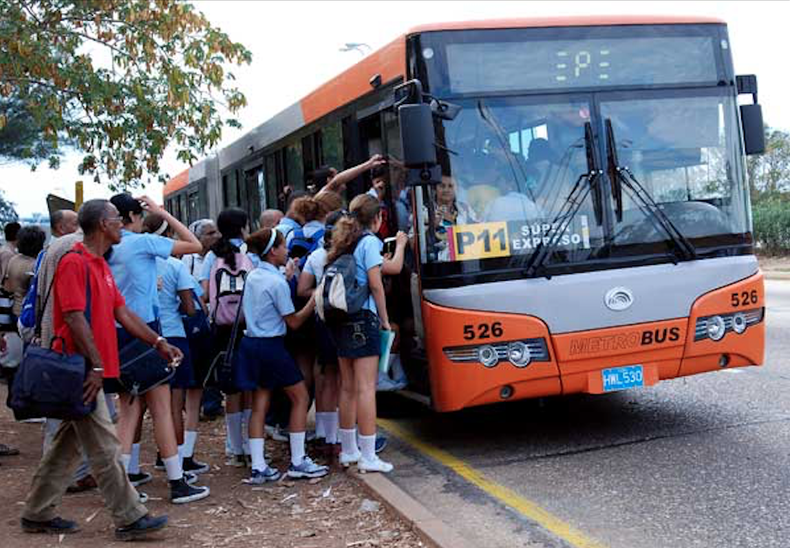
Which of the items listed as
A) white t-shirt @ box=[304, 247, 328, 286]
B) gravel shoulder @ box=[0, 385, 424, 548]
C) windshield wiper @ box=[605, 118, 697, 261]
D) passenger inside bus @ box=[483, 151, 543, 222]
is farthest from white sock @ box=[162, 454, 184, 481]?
windshield wiper @ box=[605, 118, 697, 261]

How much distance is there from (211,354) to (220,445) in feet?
4.27

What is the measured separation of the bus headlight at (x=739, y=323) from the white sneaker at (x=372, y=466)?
110 inches

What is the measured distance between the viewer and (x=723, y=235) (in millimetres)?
7500

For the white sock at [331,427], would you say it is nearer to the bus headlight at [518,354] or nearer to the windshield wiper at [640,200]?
the bus headlight at [518,354]

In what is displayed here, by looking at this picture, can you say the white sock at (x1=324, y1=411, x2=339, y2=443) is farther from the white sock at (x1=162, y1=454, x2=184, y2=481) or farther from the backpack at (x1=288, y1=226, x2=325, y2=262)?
the white sock at (x1=162, y1=454, x2=184, y2=481)

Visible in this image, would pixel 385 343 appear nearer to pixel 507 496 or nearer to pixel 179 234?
pixel 507 496

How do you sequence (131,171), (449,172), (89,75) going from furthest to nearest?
1. (131,171)
2. (89,75)
3. (449,172)

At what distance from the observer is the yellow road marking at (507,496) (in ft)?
17.8

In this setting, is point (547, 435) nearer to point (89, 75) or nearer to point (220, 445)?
point (220, 445)

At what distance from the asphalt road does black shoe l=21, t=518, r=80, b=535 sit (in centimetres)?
216

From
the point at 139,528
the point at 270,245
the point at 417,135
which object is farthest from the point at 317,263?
the point at 139,528

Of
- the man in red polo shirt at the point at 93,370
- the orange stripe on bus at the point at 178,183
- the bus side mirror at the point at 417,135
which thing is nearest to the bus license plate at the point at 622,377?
the bus side mirror at the point at 417,135

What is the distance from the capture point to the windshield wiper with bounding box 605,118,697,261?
7262 millimetres

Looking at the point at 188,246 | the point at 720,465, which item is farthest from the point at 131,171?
the point at 720,465
